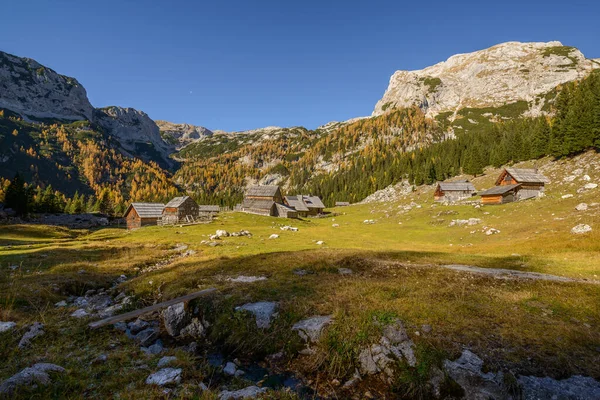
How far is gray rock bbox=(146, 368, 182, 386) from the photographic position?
893 cm

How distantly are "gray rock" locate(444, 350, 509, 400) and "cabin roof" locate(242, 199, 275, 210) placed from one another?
96453mm

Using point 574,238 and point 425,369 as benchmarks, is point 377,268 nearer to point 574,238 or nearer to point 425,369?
point 425,369

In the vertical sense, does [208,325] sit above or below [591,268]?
below

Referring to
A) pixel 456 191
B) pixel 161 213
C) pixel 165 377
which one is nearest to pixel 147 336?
pixel 165 377

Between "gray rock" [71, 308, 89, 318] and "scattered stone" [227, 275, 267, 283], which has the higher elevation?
"scattered stone" [227, 275, 267, 283]

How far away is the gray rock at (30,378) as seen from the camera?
7.43 meters

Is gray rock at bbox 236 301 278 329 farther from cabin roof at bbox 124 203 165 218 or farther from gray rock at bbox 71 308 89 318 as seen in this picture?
cabin roof at bbox 124 203 165 218

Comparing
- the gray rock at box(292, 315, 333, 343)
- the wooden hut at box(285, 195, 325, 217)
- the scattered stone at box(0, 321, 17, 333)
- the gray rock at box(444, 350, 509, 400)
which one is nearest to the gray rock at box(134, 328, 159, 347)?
the scattered stone at box(0, 321, 17, 333)

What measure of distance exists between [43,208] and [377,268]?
155 metres

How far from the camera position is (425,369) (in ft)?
31.6

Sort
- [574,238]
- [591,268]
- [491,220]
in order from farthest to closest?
[491,220], [574,238], [591,268]

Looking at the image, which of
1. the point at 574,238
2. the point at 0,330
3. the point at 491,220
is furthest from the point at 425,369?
the point at 491,220

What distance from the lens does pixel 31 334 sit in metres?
11.8

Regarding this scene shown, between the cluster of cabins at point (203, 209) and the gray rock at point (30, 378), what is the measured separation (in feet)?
289
